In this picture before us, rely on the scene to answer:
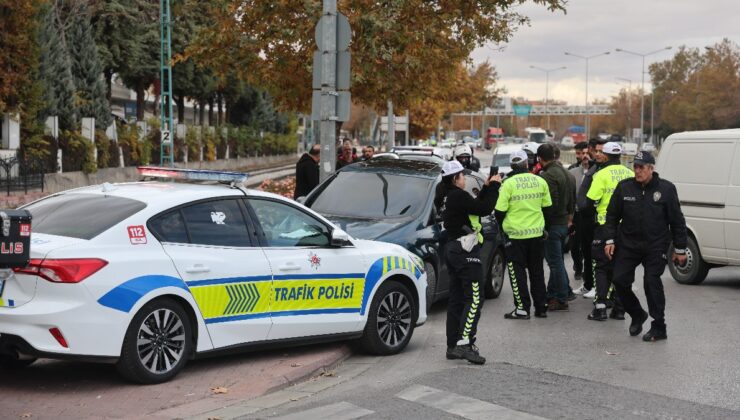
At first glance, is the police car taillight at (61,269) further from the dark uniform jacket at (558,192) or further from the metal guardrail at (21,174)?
the metal guardrail at (21,174)

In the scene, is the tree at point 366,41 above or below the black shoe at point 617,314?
above

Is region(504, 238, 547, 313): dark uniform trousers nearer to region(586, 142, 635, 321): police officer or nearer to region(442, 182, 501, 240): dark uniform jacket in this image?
region(586, 142, 635, 321): police officer

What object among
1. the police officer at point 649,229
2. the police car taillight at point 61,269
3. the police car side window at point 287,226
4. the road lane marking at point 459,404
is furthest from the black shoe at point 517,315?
the police car taillight at point 61,269

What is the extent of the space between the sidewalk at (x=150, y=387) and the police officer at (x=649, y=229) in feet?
10.3

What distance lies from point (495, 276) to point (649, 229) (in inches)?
134

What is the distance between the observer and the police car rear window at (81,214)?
7.30 meters

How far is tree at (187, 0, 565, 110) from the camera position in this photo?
18.8 meters

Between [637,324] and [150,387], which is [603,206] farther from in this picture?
[150,387]

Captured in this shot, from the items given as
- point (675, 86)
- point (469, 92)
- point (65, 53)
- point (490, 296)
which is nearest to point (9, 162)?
point (65, 53)

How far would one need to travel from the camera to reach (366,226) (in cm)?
1092

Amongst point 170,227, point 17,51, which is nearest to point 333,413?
point 170,227

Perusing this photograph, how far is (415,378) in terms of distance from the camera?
8109 mm

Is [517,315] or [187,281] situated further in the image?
[517,315]

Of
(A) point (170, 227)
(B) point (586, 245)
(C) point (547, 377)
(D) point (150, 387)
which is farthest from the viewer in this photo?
(B) point (586, 245)
